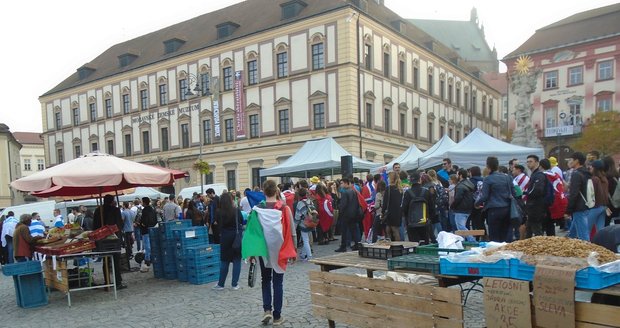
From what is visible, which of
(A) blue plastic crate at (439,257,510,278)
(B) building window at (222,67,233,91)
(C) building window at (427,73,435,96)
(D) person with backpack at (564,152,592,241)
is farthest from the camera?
(C) building window at (427,73,435,96)

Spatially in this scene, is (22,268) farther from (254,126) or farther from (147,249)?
(254,126)

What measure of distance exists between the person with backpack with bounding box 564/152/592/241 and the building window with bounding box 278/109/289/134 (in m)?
26.6

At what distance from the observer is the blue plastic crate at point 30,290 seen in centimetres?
777

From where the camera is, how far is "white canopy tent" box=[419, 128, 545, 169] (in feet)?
49.5

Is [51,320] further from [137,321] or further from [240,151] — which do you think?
[240,151]

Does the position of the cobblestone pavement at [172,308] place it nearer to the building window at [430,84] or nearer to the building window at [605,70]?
the building window at [430,84]

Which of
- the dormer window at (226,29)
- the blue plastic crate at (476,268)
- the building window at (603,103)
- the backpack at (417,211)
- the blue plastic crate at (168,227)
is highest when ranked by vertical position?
the dormer window at (226,29)

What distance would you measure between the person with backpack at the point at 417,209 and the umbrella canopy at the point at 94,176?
182 inches

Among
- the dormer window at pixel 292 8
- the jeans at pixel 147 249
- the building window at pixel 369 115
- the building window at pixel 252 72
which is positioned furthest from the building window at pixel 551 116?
the jeans at pixel 147 249

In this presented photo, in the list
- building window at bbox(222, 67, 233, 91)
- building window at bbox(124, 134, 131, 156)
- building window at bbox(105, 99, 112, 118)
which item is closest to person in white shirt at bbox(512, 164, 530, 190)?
building window at bbox(222, 67, 233, 91)

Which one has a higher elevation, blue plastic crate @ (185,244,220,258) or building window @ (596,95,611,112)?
building window @ (596,95,611,112)

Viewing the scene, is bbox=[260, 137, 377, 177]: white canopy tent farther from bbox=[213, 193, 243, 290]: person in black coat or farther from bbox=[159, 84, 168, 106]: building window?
bbox=[159, 84, 168, 106]: building window

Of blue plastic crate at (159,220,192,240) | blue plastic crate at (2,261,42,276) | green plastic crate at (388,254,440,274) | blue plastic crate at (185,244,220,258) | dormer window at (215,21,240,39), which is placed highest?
dormer window at (215,21,240,39)

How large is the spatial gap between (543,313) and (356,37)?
29002mm
